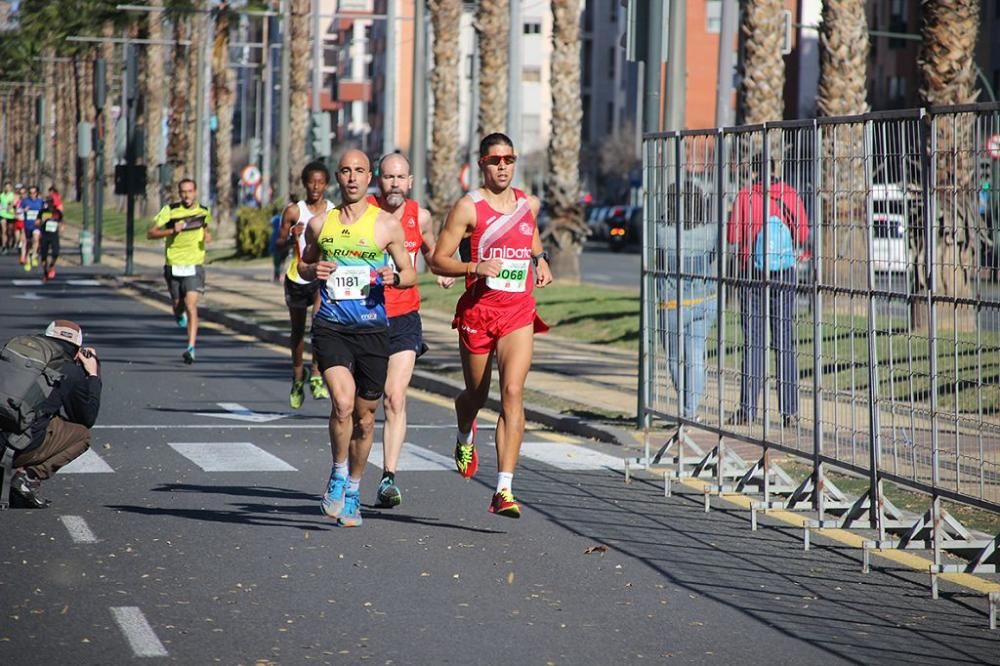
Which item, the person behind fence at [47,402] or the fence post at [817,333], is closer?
the person behind fence at [47,402]

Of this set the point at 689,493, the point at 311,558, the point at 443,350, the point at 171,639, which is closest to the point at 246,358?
the point at 443,350

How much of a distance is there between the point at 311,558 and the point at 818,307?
10.4 ft

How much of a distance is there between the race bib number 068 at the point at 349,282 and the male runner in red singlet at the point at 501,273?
55cm

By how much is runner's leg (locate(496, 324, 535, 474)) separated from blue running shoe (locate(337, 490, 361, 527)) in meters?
0.77

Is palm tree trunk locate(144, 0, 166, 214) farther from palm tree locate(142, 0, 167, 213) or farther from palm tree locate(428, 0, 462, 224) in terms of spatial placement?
palm tree locate(428, 0, 462, 224)

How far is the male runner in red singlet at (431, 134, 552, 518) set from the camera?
10164 millimetres

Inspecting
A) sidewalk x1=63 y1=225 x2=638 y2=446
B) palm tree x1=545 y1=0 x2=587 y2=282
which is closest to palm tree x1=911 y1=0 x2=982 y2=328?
sidewalk x1=63 y1=225 x2=638 y2=446

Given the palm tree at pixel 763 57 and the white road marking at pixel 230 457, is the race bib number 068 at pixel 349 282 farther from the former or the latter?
the palm tree at pixel 763 57

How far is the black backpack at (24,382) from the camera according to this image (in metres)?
10.0

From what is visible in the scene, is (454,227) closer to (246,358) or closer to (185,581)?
(185,581)

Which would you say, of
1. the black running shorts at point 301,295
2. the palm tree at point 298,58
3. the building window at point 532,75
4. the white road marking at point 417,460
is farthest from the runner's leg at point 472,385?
the building window at point 532,75

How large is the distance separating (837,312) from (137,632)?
4.43 metres

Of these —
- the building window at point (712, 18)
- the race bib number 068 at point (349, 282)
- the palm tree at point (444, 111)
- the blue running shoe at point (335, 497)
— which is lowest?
the blue running shoe at point (335, 497)

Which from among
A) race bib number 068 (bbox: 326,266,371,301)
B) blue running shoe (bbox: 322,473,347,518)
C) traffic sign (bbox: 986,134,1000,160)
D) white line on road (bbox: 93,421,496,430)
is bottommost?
white line on road (bbox: 93,421,496,430)
